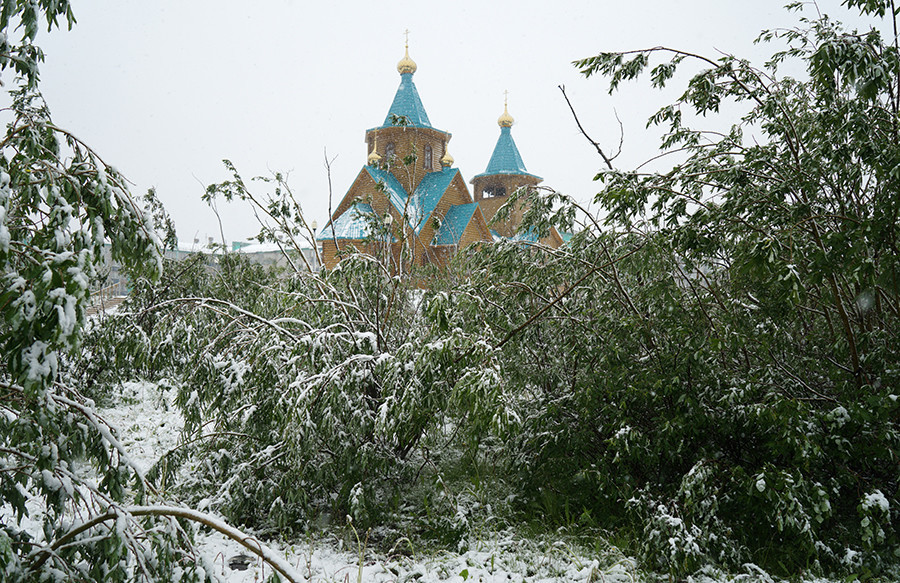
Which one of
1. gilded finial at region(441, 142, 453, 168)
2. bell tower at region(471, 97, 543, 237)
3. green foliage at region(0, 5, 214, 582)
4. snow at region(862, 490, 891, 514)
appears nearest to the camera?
green foliage at region(0, 5, 214, 582)

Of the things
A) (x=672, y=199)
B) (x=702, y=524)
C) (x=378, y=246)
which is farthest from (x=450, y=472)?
(x=672, y=199)

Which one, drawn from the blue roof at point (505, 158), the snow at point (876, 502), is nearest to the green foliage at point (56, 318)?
the snow at point (876, 502)

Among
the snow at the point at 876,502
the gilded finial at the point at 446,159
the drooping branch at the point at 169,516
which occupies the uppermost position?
the gilded finial at the point at 446,159

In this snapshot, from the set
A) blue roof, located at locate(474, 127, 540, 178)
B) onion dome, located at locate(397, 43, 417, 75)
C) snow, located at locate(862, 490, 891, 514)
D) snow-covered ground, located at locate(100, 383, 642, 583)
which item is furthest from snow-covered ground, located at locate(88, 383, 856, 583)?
blue roof, located at locate(474, 127, 540, 178)

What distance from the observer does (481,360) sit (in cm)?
361

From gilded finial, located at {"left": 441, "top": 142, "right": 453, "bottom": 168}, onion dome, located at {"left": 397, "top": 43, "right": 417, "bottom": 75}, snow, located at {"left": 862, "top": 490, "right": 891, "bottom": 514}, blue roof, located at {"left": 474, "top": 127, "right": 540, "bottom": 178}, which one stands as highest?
onion dome, located at {"left": 397, "top": 43, "right": 417, "bottom": 75}

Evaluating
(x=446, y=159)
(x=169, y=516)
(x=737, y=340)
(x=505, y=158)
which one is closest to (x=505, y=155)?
(x=505, y=158)

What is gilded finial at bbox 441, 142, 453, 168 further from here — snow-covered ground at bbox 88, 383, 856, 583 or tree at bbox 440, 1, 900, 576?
snow-covered ground at bbox 88, 383, 856, 583

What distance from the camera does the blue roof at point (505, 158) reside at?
92.3 feet

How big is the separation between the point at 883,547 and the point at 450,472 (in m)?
3.17

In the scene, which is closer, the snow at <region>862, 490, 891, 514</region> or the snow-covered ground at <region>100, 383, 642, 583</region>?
the snow at <region>862, 490, 891, 514</region>

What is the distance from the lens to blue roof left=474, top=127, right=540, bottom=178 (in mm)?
28125

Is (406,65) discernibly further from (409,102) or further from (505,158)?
(505,158)

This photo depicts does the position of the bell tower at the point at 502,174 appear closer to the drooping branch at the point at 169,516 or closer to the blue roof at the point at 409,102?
the blue roof at the point at 409,102
